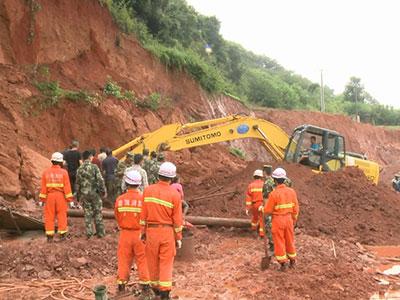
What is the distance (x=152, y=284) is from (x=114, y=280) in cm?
169

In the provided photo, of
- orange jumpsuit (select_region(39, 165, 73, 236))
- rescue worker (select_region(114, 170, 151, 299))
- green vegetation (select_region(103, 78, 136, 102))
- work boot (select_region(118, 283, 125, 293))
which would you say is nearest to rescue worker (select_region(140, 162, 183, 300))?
rescue worker (select_region(114, 170, 151, 299))

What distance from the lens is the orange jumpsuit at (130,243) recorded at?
23.6 ft

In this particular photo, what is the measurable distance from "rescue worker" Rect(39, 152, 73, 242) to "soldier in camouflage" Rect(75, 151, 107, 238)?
0.36 metres

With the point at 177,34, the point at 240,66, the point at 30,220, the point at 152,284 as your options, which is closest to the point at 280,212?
the point at 152,284

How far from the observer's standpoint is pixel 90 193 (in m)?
9.82

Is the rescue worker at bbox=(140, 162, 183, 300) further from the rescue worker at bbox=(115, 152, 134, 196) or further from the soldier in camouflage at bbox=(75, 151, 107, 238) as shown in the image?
the rescue worker at bbox=(115, 152, 134, 196)

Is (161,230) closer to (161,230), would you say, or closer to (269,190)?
(161,230)

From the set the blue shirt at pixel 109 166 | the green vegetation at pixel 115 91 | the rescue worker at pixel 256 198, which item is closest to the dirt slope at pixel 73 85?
the green vegetation at pixel 115 91

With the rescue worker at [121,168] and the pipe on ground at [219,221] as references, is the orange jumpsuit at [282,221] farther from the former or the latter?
the rescue worker at [121,168]

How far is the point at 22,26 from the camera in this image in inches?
619

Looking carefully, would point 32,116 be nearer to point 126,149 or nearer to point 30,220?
point 126,149

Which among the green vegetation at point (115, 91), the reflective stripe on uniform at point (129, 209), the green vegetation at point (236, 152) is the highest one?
the green vegetation at point (115, 91)

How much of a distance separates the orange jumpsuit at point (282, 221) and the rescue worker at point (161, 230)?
2.46m

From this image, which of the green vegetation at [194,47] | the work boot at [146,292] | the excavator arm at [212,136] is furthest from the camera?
the green vegetation at [194,47]
